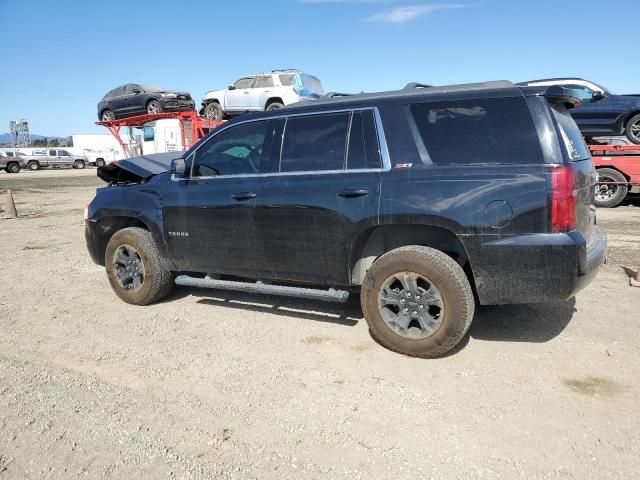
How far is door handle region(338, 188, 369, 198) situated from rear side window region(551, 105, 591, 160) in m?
1.40

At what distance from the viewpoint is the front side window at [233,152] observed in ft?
15.0

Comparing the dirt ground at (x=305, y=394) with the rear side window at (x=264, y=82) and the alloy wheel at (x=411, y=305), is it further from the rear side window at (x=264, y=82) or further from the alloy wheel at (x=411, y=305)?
the rear side window at (x=264, y=82)

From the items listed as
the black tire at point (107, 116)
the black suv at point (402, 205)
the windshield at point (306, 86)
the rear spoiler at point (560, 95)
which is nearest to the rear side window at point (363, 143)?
the black suv at point (402, 205)

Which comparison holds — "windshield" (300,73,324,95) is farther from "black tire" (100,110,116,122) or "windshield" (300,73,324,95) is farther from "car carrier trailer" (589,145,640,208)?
"car carrier trailer" (589,145,640,208)

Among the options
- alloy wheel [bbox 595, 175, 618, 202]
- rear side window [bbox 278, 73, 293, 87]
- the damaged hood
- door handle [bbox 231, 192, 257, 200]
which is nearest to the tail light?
door handle [bbox 231, 192, 257, 200]

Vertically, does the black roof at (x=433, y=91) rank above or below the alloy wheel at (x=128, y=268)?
above

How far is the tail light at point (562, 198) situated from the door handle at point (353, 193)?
1.29 metres

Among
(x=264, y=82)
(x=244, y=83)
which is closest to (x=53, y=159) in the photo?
(x=244, y=83)

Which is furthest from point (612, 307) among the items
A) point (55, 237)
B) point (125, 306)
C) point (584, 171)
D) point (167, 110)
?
point (167, 110)

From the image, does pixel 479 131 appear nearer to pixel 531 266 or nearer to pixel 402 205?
pixel 402 205

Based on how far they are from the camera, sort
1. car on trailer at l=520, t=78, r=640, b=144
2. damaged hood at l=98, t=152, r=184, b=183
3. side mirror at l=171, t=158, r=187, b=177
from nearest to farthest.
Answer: side mirror at l=171, t=158, r=187, b=177, damaged hood at l=98, t=152, r=184, b=183, car on trailer at l=520, t=78, r=640, b=144

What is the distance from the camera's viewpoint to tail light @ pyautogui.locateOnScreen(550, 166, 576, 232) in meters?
3.28

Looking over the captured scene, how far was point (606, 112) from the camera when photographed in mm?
11391

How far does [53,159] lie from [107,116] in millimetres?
29413
